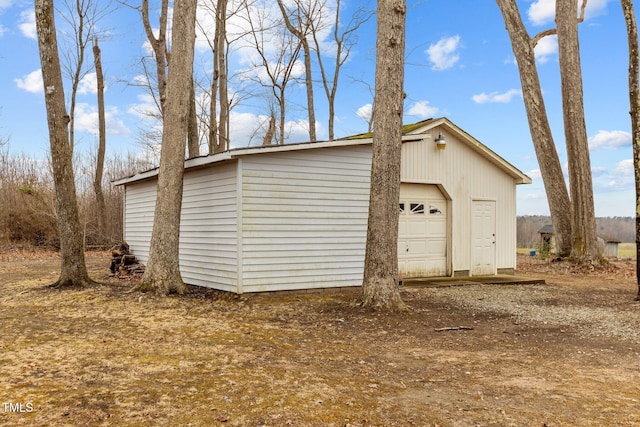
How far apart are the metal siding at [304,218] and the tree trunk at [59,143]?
133 inches

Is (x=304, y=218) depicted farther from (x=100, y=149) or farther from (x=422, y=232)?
(x=100, y=149)

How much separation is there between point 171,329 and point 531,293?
270 inches

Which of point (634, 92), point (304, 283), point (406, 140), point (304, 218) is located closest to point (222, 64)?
point (406, 140)

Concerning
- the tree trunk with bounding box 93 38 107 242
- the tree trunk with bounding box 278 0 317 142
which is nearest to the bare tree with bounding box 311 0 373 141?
the tree trunk with bounding box 278 0 317 142

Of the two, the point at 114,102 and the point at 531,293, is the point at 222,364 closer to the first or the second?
the point at 531,293

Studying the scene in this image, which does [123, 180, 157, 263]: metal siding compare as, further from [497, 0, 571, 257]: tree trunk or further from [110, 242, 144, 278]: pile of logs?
[497, 0, 571, 257]: tree trunk

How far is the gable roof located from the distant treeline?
44.8ft

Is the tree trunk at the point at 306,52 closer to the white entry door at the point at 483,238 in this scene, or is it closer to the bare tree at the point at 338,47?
the bare tree at the point at 338,47

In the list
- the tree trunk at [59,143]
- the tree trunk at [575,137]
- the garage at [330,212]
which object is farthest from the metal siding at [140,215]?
the tree trunk at [575,137]

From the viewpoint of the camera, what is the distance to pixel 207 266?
30.6 ft

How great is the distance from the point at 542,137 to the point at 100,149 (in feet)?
55.4

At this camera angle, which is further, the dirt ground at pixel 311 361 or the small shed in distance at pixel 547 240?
the small shed in distance at pixel 547 240

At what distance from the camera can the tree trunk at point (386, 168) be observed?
6.93m

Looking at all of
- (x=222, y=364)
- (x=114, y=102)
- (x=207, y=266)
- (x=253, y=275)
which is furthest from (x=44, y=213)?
(x=222, y=364)
